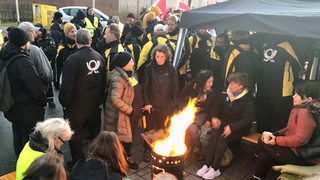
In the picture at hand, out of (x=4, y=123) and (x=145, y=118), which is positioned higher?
(x=145, y=118)

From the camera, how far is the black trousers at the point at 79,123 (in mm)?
4352

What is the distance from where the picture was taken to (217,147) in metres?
4.56

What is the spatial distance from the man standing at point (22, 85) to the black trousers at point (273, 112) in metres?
3.43

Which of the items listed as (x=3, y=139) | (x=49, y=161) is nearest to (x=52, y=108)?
(x=3, y=139)

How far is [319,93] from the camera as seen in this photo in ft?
12.7

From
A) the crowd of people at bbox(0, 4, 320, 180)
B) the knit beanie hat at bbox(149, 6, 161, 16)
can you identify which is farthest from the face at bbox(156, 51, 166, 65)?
the knit beanie hat at bbox(149, 6, 161, 16)

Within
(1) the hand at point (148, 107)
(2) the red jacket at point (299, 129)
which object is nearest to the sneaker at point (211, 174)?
(2) the red jacket at point (299, 129)

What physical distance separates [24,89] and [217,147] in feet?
9.12

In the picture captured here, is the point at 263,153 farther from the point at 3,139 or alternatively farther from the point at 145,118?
the point at 3,139

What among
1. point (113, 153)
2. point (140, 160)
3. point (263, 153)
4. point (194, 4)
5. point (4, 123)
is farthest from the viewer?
point (194, 4)

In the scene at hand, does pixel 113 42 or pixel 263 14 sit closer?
pixel 263 14

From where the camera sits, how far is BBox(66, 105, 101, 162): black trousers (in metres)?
4.35

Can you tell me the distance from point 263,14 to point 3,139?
474 cm

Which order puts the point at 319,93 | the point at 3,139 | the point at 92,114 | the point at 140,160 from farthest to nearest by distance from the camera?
the point at 3,139
the point at 140,160
the point at 92,114
the point at 319,93
